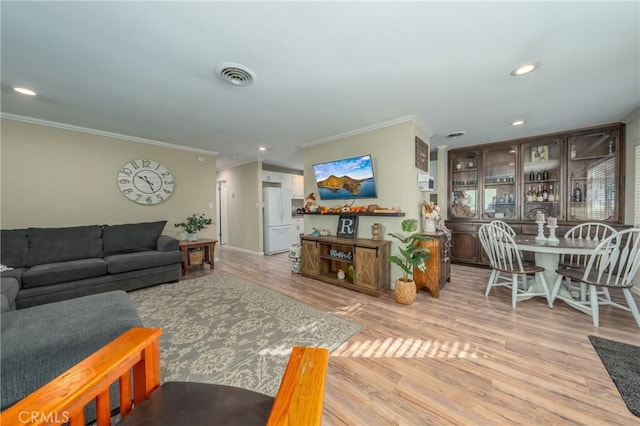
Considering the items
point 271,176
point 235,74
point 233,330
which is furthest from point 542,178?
point 271,176

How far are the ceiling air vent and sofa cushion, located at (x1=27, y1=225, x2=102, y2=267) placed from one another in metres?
3.09

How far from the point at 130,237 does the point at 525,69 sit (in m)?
5.28

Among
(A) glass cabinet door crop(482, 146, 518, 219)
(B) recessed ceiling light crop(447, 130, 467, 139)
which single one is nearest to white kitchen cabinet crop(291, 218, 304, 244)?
(B) recessed ceiling light crop(447, 130, 467, 139)

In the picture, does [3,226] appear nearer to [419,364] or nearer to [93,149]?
[93,149]

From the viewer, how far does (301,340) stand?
205 centimetres

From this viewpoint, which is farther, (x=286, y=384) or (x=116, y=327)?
(x=116, y=327)

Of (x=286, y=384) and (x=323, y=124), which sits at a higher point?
(x=323, y=124)

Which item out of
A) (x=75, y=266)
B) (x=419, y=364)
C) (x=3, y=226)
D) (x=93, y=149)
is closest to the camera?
(x=419, y=364)

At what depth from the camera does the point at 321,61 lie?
1894 millimetres

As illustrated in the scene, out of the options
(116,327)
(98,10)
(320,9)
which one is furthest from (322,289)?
(98,10)

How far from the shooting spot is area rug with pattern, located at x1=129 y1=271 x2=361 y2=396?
65.7 inches

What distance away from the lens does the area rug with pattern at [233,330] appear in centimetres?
167

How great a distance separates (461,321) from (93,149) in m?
5.60

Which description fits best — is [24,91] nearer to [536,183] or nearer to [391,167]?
[391,167]
